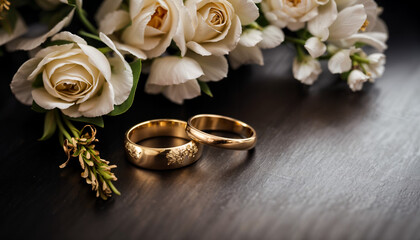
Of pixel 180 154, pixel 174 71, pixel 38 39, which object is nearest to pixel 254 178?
pixel 180 154

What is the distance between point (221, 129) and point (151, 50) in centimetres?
19

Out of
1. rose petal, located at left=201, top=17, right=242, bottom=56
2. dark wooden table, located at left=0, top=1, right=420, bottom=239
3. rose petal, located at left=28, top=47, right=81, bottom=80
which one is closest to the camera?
dark wooden table, located at left=0, top=1, right=420, bottom=239

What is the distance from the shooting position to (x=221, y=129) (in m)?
0.91

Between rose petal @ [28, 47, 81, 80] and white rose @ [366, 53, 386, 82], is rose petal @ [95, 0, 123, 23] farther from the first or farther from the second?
white rose @ [366, 53, 386, 82]

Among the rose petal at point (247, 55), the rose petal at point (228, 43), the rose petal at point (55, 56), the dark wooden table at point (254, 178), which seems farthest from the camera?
the rose petal at point (247, 55)

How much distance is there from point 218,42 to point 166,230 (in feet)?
1.22

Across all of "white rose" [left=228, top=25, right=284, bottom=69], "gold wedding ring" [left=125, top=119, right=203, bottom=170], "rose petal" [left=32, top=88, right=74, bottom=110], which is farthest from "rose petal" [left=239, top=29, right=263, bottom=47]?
"rose petal" [left=32, top=88, right=74, bottom=110]

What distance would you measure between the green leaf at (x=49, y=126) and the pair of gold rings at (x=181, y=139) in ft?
0.41

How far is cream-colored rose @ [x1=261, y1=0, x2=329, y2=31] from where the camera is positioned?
904 mm

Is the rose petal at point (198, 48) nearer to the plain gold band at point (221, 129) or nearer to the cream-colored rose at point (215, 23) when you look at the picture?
the cream-colored rose at point (215, 23)

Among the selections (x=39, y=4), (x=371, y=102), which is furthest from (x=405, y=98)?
(x=39, y=4)

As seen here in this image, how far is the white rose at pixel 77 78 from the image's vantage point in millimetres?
739

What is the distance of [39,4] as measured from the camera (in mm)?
963

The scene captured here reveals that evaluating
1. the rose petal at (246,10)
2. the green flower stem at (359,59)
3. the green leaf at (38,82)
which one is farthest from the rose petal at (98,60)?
the green flower stem at (359,59)
